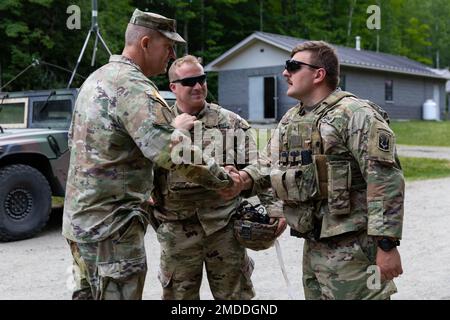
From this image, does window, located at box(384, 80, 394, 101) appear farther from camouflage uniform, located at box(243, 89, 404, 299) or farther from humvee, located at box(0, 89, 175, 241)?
camouflage uniform, located at box(243, 89, 404, 299)

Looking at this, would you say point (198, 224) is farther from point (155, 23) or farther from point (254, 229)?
point (155, 23)

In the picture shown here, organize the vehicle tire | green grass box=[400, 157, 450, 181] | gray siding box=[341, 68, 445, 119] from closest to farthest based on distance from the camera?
1. the vehicle tire
2. green grass box=[400, 157, 450, 181]
3. gray siding box=[341, 68, 445, 119]

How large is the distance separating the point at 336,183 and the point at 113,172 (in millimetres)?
994

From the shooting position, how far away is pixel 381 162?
2.43 meters

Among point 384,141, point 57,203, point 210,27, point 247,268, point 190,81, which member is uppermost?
point 210,27

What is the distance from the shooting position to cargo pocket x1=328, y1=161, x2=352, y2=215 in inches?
102

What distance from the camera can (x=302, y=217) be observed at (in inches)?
108

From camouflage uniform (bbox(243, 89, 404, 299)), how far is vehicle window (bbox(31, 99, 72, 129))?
446 cm

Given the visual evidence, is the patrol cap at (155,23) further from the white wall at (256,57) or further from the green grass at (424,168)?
the white wall at (256,57)

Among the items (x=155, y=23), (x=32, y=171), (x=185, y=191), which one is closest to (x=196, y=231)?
(x=185, y=191)

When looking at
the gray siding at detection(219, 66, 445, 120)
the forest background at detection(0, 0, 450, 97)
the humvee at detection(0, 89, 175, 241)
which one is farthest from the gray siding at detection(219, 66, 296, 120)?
the humvee at detection(0, 89, 175, 241)

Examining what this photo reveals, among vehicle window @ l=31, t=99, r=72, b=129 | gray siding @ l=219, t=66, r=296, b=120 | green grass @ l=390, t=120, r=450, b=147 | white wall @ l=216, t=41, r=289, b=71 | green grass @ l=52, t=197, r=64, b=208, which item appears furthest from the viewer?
white wall @ l=216, t=41, r=289, b=71

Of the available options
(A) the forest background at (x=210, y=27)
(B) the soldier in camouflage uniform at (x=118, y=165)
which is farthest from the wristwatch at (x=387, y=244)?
(A) the forest background at (x=210, y=27)
